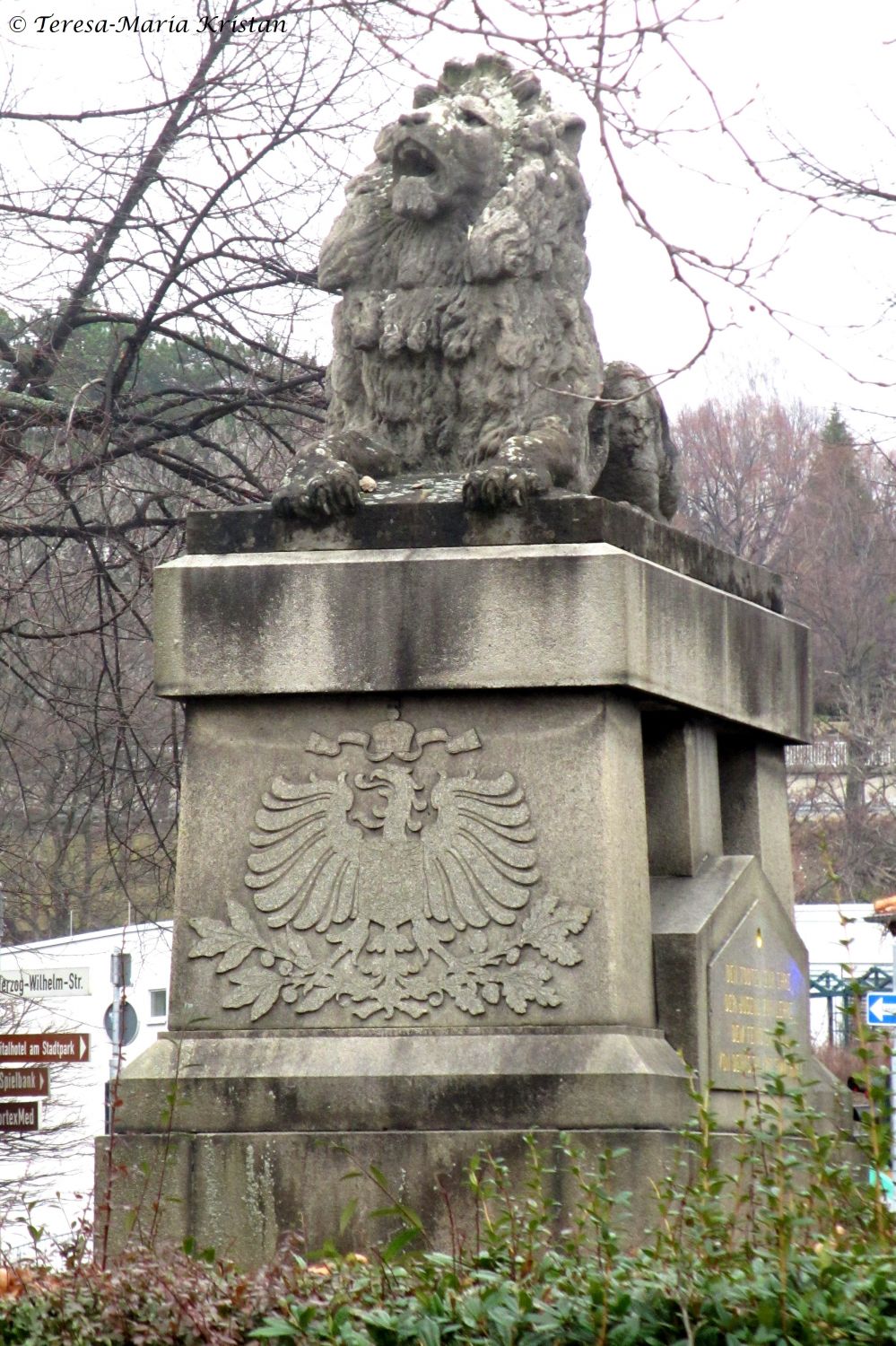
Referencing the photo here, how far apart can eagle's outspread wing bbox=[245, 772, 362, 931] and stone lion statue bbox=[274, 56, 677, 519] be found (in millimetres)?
986

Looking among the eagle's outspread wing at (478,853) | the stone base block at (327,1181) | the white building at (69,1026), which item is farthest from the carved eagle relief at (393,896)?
the white building at (69,1026)

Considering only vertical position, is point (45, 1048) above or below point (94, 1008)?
below

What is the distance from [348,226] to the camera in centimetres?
660

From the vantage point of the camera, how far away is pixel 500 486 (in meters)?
5.86

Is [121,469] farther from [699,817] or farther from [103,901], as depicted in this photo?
[103,901]

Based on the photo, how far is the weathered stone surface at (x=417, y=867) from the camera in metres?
5.68

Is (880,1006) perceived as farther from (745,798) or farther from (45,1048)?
(745,798)

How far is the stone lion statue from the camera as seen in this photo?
6.36 m

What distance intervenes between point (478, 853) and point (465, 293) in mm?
1746

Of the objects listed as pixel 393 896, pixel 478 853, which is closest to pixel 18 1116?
pixel 393 896

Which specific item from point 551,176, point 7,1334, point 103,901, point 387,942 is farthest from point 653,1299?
point 103,901

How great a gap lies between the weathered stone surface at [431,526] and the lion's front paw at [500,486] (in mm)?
31

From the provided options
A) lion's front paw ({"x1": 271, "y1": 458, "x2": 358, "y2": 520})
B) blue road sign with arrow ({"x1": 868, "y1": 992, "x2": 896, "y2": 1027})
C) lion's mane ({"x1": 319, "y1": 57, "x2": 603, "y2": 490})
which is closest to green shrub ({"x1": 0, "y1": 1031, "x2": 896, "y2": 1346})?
lion's front paw ({"x1": 271, "y1": 458, "x2": 358, "y2": 520})

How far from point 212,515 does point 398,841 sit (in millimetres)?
1108
